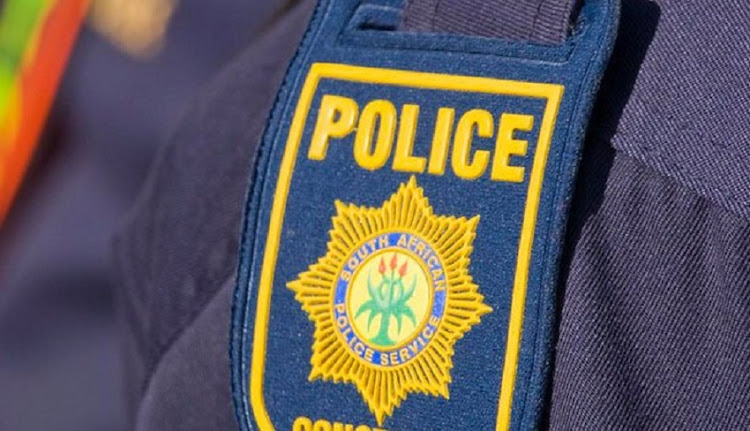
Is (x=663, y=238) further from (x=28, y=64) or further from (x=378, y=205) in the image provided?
(x=28, y=64)

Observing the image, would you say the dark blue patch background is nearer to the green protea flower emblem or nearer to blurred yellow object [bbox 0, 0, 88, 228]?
the green protea flower emblem

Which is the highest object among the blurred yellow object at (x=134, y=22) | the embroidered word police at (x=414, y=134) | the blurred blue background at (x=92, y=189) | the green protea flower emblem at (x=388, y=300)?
the embroidered word police at (x=414, y=134)

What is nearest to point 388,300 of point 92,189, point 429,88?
point 429,88

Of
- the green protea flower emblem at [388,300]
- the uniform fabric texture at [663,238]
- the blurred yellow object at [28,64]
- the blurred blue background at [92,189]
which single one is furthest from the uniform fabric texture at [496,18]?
the blurred yellow object at [28,64]

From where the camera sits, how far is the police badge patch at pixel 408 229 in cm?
59

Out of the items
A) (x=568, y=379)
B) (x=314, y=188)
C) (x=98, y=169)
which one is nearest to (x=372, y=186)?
(x=314, y=188)

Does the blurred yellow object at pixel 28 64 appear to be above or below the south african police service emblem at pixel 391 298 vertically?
below

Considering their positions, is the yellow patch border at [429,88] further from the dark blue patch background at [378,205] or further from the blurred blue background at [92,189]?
the blurred blue background at [92,189]

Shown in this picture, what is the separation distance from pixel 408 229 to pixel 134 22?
169cm

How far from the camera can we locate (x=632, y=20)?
0.62 m

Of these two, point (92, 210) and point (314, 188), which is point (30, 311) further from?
point (314, 188)

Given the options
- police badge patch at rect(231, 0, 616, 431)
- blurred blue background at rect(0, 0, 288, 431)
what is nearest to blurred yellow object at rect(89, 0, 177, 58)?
blurred blue background at rect(0, 0, 288, 431)

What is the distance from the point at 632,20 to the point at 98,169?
1.67 meters

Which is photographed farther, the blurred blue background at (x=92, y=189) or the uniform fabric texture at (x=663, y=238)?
the blurred blue background at (x=92, y=189)
